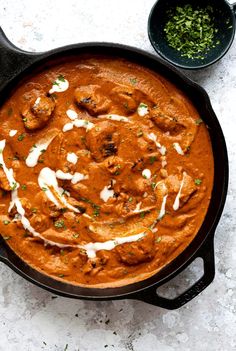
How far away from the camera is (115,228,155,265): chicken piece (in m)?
3.89

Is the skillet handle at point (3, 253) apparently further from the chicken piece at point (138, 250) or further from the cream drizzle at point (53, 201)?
the chicken piece at point (138, 250)

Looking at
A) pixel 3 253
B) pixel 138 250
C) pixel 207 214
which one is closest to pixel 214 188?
pixel 207 214

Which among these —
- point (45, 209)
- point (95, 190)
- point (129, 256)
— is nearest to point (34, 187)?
point (45, 209)

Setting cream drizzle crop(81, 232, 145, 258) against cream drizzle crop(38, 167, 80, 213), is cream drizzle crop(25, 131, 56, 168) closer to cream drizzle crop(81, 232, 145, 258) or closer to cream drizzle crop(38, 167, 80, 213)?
cream drizzle crop(38, 167, 80, 213)

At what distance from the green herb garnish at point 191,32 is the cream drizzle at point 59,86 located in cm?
83

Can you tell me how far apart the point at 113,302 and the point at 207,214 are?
100 cm

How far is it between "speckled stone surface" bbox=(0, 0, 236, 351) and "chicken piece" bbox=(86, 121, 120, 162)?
768mm

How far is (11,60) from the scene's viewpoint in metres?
3.76

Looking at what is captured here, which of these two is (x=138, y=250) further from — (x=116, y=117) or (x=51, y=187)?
(x=116, y=117)

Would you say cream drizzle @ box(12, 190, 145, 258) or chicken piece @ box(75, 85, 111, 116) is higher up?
chicken piece @ box(75, 85, 111, 116)

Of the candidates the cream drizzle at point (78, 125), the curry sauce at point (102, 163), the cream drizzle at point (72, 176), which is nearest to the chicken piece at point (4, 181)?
the curry sauce at point (102, 163)

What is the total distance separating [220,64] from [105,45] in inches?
37.4

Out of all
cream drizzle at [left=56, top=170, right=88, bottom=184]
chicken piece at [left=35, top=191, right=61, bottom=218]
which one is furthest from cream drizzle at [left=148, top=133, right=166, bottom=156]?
chicken piece at [left=35, top=191, right=61, bottom=218]

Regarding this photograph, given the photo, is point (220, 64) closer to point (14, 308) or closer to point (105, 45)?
point (105, 45)
